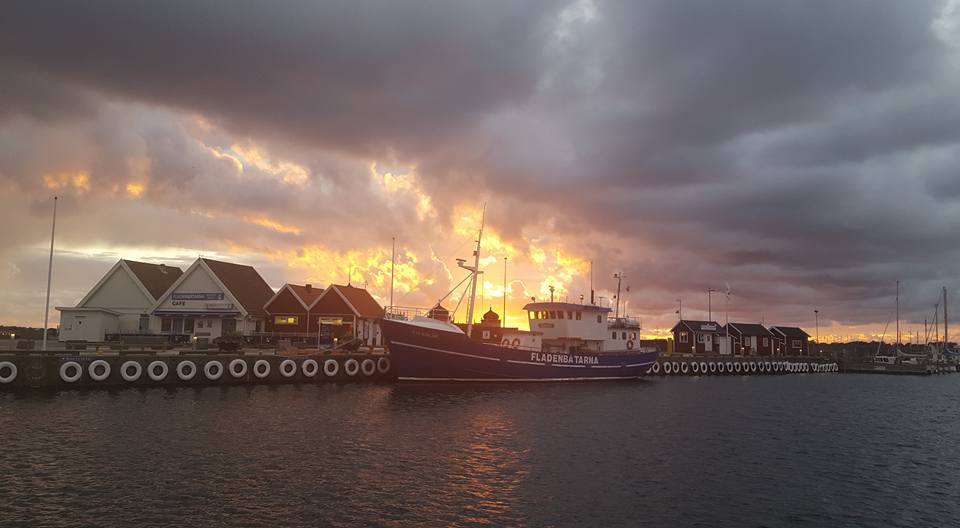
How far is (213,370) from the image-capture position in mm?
40781

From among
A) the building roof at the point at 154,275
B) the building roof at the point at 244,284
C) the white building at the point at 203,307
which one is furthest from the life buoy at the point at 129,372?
the building roof at the point at 154,275

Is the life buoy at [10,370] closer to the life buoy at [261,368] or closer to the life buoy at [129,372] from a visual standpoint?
the life buoy at [129,372]

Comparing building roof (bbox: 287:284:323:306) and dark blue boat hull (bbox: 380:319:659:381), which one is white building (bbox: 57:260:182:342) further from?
dark blue boat hull (bbox: 380:319:659:381)

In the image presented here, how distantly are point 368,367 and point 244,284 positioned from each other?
2908 cm

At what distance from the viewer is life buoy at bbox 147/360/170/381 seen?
126 ft

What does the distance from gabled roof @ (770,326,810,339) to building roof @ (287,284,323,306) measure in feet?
298

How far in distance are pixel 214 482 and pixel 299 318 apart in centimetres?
5054

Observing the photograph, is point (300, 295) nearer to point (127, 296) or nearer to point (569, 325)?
point (127, 296)

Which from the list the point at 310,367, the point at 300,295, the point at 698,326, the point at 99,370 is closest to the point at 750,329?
the point at 698,326

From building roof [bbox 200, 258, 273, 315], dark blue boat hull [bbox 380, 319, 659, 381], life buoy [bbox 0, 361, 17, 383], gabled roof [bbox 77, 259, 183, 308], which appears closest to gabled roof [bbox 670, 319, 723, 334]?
dark blue boat hull [bbox 380, 319, 659, 381]

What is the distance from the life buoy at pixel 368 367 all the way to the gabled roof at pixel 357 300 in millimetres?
16734

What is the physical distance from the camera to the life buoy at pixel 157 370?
126ft

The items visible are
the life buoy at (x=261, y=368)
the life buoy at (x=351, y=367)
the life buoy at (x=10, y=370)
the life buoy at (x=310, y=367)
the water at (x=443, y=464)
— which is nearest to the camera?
the water at (x=443, y=464)

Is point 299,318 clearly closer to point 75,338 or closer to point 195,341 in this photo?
point 195,341
